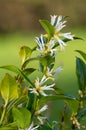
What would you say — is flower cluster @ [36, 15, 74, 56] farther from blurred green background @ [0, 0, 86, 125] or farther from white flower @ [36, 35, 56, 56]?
blurred green background @ [0, 0, 86, 125]

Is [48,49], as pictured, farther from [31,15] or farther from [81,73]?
[31,15]

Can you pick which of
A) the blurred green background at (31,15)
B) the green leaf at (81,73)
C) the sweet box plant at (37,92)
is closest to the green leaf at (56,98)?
the sweet box plant at (37,92)

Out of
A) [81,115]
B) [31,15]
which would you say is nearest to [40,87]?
[81,115]

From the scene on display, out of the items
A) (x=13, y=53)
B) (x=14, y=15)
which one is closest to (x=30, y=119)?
(x=13, y=53)

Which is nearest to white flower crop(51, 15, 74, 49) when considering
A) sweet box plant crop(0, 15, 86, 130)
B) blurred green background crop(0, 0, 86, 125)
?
sweet box plant crop(0, 15, 86, 130)

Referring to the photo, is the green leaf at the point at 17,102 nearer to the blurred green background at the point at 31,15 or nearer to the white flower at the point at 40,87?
the white flower at the point at 40,87

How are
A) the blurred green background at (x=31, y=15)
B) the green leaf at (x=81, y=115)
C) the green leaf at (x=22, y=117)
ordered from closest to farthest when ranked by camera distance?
the green leaf at (x=22, y=117), the green leaf at (x=81, y=115), the blurred green background at (x=31, y=15)

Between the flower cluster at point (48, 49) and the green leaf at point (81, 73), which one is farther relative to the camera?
the green leaf at point (81, 73)
